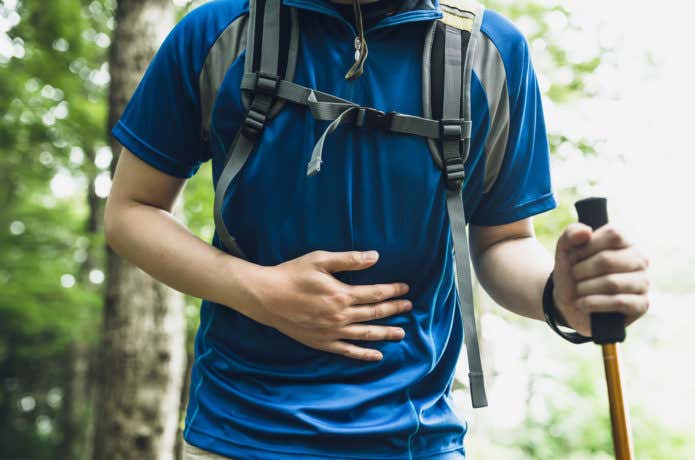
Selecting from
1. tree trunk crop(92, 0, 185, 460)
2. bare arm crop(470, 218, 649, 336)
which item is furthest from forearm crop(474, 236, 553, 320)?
tree trunk crop(92, 0, 185, 460)

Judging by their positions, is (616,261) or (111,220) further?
(111,220)

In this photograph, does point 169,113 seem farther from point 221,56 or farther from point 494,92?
point 494,92

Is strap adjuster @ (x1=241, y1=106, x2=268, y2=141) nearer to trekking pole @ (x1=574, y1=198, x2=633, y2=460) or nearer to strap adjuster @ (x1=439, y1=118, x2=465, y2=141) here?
strap adjuster @ (x1=439, y1=118, x2=465, y2=141)

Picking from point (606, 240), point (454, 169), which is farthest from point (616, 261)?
point (454, 169)

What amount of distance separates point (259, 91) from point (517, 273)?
35.0 inches

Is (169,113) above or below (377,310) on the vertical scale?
above

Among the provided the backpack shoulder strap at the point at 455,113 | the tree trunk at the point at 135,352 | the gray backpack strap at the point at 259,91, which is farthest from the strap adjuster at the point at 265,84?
the tree trunk at the point at 135,352

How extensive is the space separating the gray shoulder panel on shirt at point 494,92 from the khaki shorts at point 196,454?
1074 mm

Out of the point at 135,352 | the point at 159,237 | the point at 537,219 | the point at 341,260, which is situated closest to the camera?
the point at 341,260

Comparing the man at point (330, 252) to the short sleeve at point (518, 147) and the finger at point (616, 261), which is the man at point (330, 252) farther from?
the finger at point (616, 261)

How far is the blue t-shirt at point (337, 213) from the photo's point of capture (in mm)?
1582

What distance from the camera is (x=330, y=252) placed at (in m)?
1.56

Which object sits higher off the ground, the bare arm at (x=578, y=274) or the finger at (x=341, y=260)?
the finger at (x=341, y=260)

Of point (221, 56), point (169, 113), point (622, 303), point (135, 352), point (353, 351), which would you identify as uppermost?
point (221, 56)
